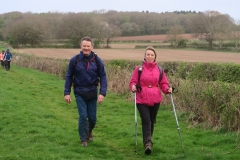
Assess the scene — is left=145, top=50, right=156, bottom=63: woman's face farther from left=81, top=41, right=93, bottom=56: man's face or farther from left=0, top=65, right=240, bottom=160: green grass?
left=0, top=65, right=240, bottom=160: green grass

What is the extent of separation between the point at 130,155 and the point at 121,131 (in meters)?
2.25

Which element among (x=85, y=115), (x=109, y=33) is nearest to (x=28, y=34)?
(x=109, y=33)

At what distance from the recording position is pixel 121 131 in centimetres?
966

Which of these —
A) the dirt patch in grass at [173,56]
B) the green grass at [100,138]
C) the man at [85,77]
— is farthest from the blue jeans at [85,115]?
the dirt patch in grass at [173,56]

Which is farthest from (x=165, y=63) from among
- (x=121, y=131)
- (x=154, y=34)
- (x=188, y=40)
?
(x=154, y=34)

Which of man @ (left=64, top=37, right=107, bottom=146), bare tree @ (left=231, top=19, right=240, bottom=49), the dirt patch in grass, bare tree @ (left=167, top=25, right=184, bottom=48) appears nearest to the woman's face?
man @ (left=64, top=37, right=107, bottom=146)

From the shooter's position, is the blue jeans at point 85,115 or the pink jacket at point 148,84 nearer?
the pink jacket at point 148,84

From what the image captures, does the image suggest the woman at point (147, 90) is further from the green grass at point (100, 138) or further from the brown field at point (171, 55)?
the brown field at point (171, 55)

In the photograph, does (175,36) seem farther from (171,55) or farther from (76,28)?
(171,55)

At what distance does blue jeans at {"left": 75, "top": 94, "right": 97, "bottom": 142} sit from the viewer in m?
7.51

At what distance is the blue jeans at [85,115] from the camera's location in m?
7.51

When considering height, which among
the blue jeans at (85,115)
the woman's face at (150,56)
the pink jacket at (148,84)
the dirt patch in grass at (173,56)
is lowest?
the dirt patch in grass at (173,56)

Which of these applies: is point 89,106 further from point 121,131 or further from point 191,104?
point 191,104

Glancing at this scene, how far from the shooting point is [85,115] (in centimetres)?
755
